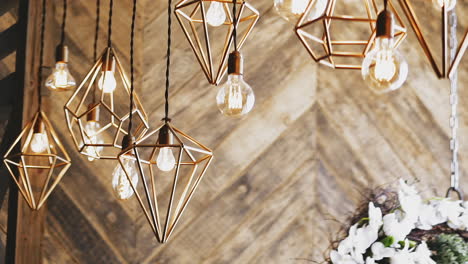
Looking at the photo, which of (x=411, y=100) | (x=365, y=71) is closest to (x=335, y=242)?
(x=411, y=100)

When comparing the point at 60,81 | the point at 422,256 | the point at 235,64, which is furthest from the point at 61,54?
the point at 422,256

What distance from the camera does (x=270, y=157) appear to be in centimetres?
254

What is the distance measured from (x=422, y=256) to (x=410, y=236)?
0.51ft

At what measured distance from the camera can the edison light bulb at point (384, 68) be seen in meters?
0.82

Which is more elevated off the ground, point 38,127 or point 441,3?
point 441,3

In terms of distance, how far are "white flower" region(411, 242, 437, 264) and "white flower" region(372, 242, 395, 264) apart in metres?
0.07

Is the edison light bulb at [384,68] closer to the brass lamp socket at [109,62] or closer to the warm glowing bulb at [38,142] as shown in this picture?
the brass lamp socket at [109,62]

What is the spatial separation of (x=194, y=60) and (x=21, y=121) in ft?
2.53

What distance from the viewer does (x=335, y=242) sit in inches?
88.6

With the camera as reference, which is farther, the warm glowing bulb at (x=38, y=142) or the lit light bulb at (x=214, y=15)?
the warm glowing bulb at (x=38, y=142)

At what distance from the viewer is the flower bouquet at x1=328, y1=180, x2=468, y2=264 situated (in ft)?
6.79

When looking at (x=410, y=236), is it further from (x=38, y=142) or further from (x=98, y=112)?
(x=38, y=142)

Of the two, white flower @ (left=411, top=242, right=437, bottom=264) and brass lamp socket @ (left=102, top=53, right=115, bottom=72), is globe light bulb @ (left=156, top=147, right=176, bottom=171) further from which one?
white flower @ (left=411, top=242, right=437, bottom=264)

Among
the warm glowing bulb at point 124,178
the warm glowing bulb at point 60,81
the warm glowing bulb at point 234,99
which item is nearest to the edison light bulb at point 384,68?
the warm glowing bulb at point 234,99
